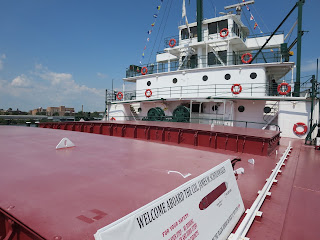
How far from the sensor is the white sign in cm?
132

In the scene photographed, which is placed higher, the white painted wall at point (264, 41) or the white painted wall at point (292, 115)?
the white painted wall at point (264, 41)

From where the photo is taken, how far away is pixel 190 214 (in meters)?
1.84

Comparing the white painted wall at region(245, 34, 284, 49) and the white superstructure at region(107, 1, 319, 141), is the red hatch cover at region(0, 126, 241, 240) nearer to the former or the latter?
the white superstructure at region(107, 1, 319, 141)

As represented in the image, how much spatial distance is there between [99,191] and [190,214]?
89 centimetres

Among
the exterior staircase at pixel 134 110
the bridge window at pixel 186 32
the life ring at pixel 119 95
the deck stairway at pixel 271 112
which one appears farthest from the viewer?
the bridge window at pixel 186 32

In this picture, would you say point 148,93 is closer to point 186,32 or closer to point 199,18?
point 186,32

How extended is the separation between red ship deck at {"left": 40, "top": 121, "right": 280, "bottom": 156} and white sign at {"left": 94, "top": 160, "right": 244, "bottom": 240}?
4.74 metres

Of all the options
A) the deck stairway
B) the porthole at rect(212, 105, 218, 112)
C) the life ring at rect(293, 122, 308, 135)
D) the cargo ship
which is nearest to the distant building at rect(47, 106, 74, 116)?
the porthole at rect(212, 105, 218, 112)

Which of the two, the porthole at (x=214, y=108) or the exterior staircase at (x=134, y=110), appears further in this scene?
the exterior staircase at (x=134, y=110)

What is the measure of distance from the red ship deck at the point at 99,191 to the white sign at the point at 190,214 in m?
0.27

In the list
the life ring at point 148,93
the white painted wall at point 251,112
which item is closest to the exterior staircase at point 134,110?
the life ring at point 148,93

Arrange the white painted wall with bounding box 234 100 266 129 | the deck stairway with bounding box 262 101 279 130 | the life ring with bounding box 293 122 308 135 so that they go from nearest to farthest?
1. the life ring with bounding box 293 122 308 135
2. the deck stairway with bounding box 262 101 279 130
3. the white painted wall with bounding box 234 100 266 129

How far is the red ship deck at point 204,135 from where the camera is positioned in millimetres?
7112

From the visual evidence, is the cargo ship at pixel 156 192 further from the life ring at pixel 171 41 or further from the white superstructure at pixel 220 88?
the life ring at pixel 171 41
